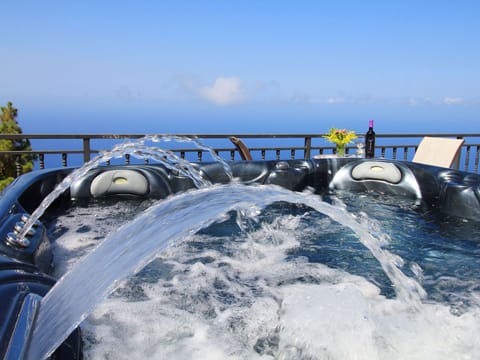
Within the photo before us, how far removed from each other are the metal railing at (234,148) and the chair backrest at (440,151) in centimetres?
84

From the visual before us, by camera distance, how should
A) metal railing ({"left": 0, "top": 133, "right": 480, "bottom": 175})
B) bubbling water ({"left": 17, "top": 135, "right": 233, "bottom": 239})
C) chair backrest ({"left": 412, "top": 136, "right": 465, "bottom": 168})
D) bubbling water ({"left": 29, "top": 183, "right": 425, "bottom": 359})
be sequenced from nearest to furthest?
bubbling water ({"left": 29, "top": 183, "right": 425, "bottom": 359}) < bubbling water ({"left": 17, "top": 135, "right": 233, "bottom": 239}) < chair backrest ({"left": 412, "top": 136, "right": 465, "bottom": 168}) < metal railing ({"left": 0, "top": 133, "right": 480, "bottom": 175})

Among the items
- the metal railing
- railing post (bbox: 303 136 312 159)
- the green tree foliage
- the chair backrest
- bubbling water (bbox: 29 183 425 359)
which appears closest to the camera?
bubbling water (bbox: 29 183 425 359)

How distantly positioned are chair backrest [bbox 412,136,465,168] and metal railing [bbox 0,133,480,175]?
2.74 feet

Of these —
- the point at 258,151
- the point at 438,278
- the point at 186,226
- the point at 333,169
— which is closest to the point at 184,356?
the point at 186,226

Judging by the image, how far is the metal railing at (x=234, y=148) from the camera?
4.28 metres

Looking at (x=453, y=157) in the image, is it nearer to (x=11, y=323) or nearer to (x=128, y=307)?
(x=128, y=307)

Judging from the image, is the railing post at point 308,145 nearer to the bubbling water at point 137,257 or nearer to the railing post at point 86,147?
the railing post at point 86,147

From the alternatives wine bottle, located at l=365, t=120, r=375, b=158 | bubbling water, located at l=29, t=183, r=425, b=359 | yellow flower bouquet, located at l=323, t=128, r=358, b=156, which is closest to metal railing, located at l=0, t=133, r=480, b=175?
wine bottle, located at l=365, t=120, r=375, b=158

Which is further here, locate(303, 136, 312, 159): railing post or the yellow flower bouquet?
locate(303, 136, 312, 159): railing post

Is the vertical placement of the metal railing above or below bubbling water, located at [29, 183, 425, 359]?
above

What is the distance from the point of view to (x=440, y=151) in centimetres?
421

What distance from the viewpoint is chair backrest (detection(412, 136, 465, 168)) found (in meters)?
4.09

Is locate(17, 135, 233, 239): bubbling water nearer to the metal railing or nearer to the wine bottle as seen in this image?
the metal railing

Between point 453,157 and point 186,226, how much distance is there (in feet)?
11.2
